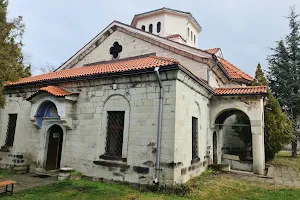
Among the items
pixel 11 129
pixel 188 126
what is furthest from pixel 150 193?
pixel 11 129

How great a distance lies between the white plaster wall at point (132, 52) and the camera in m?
10.2

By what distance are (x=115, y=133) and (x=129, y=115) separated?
88cm

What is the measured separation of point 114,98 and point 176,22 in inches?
408

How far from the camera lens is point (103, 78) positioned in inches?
315

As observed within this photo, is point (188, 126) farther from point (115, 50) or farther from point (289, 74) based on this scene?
point (289, 74)

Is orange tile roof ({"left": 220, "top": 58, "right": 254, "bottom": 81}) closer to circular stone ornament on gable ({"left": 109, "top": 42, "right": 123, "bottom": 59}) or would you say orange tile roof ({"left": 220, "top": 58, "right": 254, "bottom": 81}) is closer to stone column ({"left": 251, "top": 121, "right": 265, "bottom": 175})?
stone column ({"left": 251, "top": 121, "right": 265, "bottom": 175})

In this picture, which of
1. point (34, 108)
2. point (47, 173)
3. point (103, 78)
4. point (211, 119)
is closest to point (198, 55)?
point (211, 119)

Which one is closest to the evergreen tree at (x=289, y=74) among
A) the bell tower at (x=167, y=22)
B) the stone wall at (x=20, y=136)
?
the bell tower at (x=167, y=22)

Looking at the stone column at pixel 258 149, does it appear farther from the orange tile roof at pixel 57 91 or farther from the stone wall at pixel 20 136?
the stone wall at pixel 20 136

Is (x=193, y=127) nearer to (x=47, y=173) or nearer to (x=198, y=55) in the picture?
(x=198, y=55)

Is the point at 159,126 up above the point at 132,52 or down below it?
below

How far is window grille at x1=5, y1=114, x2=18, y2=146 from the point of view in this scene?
10.6 meters

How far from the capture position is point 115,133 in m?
7.66

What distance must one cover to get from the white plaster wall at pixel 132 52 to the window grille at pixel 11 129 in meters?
4.56
